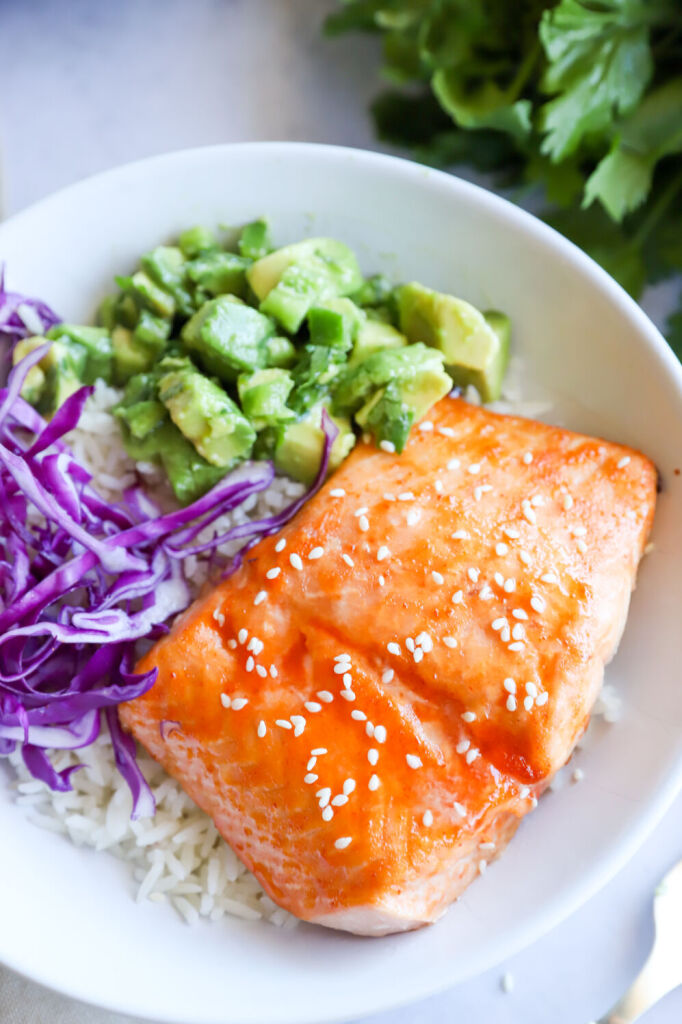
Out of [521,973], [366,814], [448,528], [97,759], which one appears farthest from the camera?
[521,973]

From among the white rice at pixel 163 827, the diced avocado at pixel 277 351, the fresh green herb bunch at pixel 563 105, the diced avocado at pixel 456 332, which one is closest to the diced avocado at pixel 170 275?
the diced avocado at pixel 277 351

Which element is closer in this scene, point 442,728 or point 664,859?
point 442,728

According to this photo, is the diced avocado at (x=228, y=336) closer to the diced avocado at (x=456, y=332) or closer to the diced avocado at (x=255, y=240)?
the diced avocado at (x=255, y=240)

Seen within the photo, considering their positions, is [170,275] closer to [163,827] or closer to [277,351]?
[277,351]

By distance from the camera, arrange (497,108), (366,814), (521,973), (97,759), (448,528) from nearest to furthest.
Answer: (366,814) < (448,528) < (97,759) < (521,973) < (497,108)

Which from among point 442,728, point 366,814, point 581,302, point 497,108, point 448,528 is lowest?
point 366,814

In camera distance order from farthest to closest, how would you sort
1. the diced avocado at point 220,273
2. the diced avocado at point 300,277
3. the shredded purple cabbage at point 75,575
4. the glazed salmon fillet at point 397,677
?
the diced avocado at point 220,273 → the diced avocado at point 300,277 → the shredded purple cabbage at point 75,575 → the glazed salmon fillet at point 397,677

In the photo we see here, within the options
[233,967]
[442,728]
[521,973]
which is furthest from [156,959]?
[521,973]

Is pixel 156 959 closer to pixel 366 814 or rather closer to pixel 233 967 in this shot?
pixel 233 967
